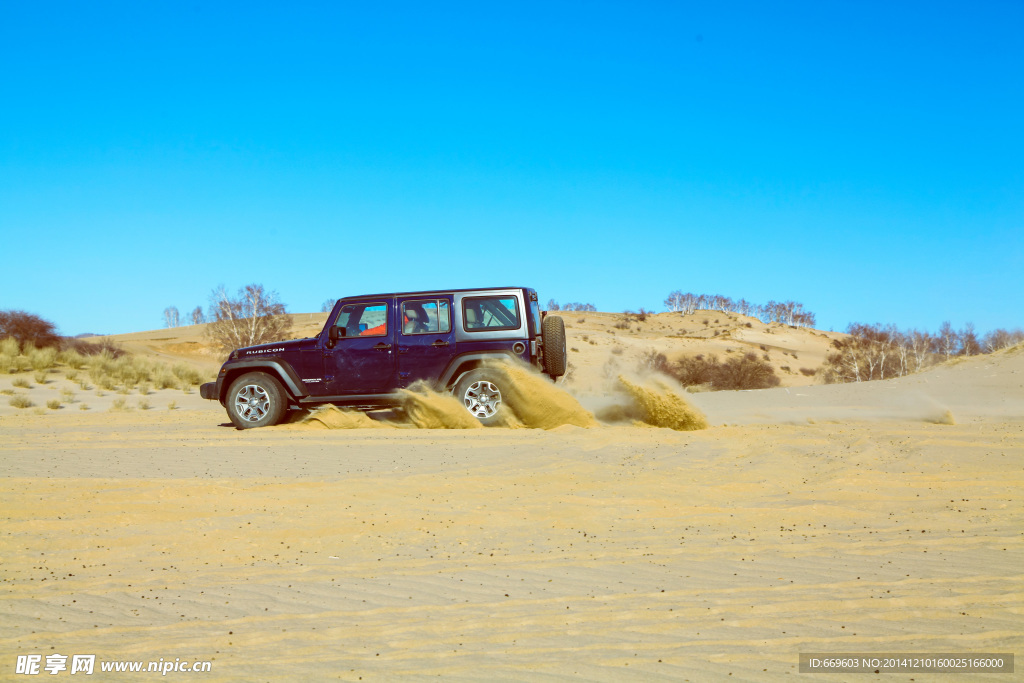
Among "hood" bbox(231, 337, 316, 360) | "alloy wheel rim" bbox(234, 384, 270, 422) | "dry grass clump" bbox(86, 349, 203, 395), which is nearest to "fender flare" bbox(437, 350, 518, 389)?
"hood" bbox(231, 337, 316, 360)

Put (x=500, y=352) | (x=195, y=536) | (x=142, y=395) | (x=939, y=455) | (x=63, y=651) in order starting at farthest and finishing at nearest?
(x=142, y=395) → (x=500, y=352) → (x=939, y=455) → (x=195, y=536) → (x=63, y=651)

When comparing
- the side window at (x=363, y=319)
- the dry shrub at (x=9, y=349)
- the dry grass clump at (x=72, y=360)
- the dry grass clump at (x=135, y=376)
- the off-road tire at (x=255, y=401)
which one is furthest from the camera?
the dry grass clump at (x=72, y=360)

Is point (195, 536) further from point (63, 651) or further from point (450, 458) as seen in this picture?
point (450, 458)

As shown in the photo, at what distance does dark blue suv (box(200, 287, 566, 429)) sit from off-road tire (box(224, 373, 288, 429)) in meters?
0.02

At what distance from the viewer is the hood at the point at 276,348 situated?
11.4 meters

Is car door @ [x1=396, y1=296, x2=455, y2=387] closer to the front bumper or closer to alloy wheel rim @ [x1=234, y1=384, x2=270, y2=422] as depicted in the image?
alloy wheel rim @ [x1=234, y1=384, x2=270, y2=422]

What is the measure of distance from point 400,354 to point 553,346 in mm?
2268

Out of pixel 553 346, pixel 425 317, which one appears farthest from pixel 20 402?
pixel 553 346

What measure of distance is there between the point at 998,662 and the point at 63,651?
14.8 feet

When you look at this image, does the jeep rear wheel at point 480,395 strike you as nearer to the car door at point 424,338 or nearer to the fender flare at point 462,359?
the fender flare at point 462,359

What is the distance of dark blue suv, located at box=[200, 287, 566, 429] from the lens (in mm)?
11086

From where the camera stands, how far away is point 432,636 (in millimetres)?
3920

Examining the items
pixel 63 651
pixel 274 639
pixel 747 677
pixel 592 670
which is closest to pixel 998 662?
pixel 747 677

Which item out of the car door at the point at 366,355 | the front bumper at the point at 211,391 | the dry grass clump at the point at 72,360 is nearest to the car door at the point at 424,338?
the car door at the point at 366,355
